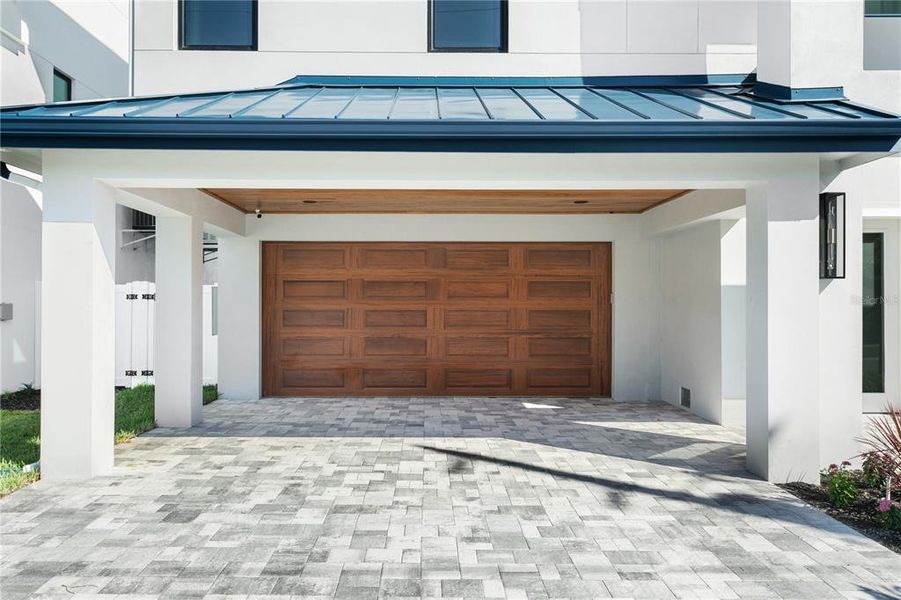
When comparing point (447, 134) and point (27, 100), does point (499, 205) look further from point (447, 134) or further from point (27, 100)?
point (27, 100)

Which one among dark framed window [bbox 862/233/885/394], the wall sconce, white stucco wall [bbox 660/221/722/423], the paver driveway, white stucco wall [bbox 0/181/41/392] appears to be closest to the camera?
the paver driveway

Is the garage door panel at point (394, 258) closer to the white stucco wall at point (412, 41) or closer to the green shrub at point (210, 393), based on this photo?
the white stucco wall at point (412, 41)

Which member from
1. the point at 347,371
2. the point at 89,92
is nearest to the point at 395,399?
the point at 347,371

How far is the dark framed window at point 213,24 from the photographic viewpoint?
9289 mm

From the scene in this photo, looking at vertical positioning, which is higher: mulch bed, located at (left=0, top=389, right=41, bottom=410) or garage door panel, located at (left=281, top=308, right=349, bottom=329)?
garage door panel, located at (left=281, top=308, right=349, bottom=329)

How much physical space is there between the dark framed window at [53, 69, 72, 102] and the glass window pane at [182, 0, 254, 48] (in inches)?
177

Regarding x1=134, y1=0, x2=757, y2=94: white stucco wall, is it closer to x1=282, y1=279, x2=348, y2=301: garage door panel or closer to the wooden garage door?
the wooden garage door

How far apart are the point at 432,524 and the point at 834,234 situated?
178 inches

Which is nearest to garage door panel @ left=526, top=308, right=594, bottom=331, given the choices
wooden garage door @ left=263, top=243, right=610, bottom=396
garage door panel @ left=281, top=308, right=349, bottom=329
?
wooden garage door @ left=263, top=243, right=610, bottom=396

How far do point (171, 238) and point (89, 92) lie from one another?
24.2 feet

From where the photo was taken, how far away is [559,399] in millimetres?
10227

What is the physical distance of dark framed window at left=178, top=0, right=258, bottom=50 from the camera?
9.29 m

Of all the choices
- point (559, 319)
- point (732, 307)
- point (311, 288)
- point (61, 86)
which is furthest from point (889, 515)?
point (61, 86)

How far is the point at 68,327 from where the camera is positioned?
19.2 feet
